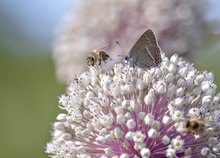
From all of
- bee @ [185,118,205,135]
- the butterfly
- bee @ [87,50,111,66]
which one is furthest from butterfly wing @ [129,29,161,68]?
bee @ [185,118,205,135]

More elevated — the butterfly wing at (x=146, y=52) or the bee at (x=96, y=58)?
the bee at (x=96, y=58)

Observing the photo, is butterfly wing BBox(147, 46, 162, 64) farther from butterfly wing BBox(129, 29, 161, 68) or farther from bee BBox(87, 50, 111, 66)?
bee BBox(87, 50, 111, 66)

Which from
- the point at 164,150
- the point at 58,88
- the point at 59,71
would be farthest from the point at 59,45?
the point at 58,88

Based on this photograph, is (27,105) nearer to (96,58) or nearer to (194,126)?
(96,58)

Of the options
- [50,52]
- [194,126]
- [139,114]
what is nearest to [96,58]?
[139,114]

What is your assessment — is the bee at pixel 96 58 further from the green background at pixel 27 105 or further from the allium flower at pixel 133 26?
the green background at pixel 27 105

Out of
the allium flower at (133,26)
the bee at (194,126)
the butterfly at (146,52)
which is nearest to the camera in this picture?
the bee at (194,126)

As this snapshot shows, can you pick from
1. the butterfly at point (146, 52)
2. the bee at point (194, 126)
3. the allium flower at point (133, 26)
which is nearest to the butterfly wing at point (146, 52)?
the butterfly at point (146, 52)
